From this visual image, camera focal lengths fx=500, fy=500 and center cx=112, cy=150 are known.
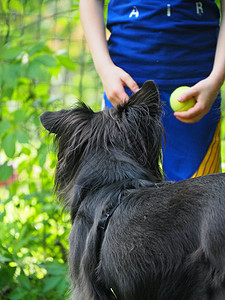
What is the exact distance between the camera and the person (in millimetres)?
2429

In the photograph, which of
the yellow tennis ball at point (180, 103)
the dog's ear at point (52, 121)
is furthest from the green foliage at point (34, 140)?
the yellow tennis ball at point (180, 103)

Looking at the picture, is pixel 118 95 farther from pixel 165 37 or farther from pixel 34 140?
pixel 34 140

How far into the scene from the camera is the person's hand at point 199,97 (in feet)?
7.66

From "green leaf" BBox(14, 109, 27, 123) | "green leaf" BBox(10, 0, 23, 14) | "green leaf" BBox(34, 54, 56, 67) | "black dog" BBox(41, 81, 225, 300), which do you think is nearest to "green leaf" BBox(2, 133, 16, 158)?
"green leaf" BBox(14, 109, 27, 123)

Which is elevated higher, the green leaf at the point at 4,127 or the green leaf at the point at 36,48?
the green leaf at the point at 36,48

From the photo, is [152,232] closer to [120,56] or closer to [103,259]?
[103,259]

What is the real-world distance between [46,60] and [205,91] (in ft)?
4.11

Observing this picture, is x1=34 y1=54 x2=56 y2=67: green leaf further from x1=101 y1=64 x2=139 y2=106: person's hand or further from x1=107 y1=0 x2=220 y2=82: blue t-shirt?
x1=101 y1=64 x2=139 y2=106: person's hand

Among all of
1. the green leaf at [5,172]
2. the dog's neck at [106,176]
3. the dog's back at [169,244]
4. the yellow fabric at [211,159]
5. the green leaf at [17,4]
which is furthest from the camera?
the green leaf at [17,4]

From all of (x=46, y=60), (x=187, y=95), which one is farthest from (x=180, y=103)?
(x=46, y=60)

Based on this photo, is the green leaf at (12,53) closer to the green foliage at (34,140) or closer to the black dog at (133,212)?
the green foliage at (34,140)

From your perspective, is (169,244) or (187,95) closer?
(169,244)

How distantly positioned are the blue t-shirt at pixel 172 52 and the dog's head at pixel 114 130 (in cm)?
14

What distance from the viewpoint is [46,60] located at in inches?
127
